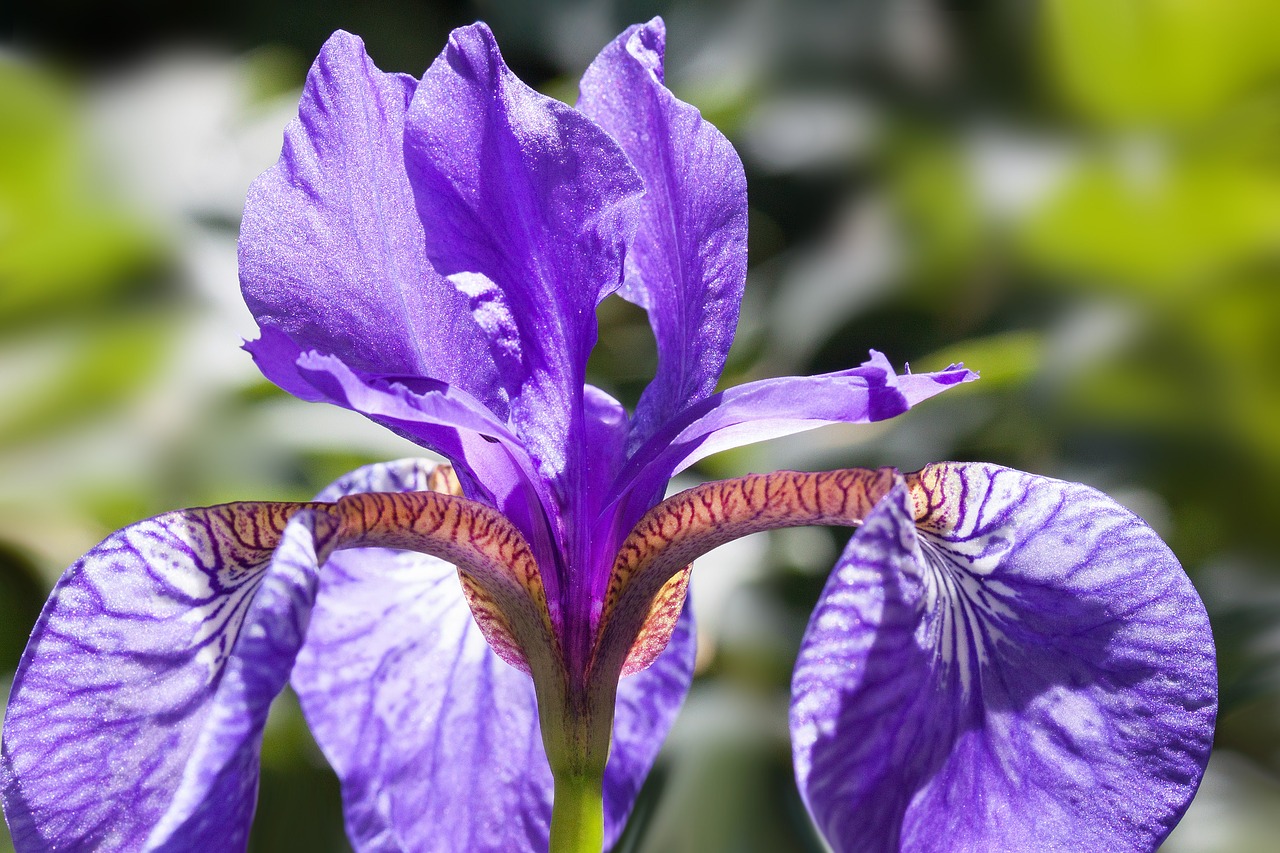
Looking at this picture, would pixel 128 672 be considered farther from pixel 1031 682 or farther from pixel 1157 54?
pixel 1157 54


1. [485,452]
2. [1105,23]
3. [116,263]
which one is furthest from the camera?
[1105,23]

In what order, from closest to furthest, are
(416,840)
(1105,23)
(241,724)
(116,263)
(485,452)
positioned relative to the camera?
(241,724) → (485,452) → (416,840) → (116,263) → (1105,23)

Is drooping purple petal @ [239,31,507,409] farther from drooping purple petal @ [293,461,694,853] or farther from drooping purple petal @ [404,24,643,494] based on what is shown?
drooping purple petal @ [293,461,694,853]

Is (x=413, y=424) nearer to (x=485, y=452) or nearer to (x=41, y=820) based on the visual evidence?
(x=485, y=452)

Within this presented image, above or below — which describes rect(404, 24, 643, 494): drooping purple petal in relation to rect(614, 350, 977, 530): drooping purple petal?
above

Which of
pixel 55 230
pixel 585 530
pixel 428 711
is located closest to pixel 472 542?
pixel 585 530

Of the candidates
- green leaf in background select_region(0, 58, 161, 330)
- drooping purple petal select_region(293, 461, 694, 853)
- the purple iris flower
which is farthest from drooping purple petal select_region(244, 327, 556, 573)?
green leaf in background select_region(0, 58, 161, 330)

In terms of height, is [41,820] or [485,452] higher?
[485,452]

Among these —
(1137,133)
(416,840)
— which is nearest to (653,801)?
(416,840)
